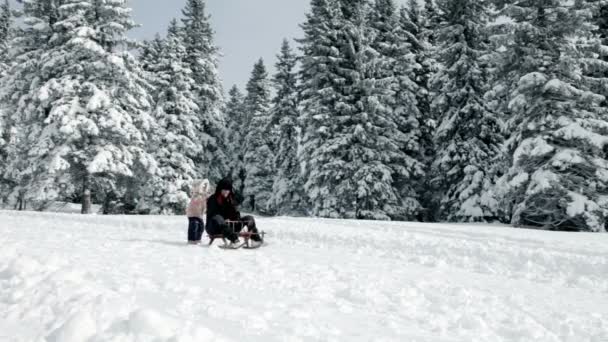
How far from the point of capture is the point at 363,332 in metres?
4.40

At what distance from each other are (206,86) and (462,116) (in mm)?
20069

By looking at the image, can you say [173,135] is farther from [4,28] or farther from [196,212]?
[4,28]

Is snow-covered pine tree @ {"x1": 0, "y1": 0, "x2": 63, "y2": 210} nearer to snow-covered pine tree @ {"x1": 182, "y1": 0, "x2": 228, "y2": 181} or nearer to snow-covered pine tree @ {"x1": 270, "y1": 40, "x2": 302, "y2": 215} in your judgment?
snow-covered pine tree @ {"x1": 182, "y1": 0, "x2": 228, "y2": 181}

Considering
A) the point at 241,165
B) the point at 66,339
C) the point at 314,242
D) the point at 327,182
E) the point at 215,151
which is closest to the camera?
the point at 66,339

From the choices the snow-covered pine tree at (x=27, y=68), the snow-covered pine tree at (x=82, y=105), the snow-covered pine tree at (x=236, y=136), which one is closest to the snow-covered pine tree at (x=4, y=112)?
the snow-covered pine tree at (x=27, y=68)

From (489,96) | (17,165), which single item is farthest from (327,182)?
(17,165)

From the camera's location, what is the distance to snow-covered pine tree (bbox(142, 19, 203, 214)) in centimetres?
2825

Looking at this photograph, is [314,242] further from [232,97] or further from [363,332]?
[232,97]

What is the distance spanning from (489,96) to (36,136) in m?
23.3

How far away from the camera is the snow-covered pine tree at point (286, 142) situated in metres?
31.9

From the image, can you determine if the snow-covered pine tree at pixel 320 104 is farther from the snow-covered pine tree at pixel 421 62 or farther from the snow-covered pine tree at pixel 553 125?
the snow-covered pine tree at pixel 553 125

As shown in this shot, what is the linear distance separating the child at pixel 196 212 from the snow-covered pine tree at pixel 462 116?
1568cm

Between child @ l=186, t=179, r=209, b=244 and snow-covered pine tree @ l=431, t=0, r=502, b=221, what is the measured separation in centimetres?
1568

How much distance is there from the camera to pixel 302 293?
19.2ft
